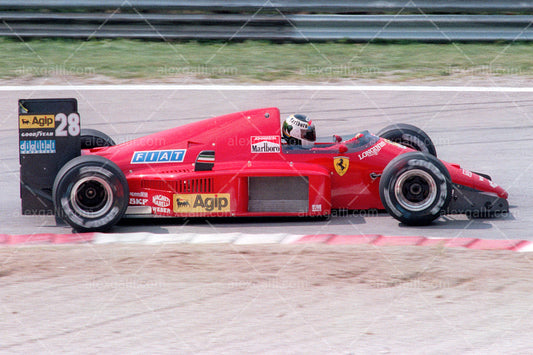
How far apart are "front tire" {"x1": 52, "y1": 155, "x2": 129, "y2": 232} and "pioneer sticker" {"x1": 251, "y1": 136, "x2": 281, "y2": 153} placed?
1252mm

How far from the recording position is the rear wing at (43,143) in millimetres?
7215

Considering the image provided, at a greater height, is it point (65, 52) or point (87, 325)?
point (65, 52)

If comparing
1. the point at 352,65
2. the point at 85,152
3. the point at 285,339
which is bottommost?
the point at 285,339

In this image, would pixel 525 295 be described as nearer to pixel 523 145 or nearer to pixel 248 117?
pixel 248 117

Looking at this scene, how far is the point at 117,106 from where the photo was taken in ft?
40.9

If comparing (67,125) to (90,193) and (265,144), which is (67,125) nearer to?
(90,193)

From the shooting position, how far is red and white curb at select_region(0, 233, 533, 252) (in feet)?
21.5

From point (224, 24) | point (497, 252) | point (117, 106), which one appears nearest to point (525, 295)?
point (497, 252)

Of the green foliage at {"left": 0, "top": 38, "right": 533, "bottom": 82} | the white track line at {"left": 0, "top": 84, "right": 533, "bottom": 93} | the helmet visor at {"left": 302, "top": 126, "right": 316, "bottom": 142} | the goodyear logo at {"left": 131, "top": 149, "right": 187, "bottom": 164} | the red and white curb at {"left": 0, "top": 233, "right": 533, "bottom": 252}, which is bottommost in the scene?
the red and white curb at {"left": 0, "top": 233, "right": 533, "bottom": 252}

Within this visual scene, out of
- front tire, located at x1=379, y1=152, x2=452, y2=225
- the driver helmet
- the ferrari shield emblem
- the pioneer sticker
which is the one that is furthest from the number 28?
front tire, located at x1=379, y1=152, x2=452, y2=225

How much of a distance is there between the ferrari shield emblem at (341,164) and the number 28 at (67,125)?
241cm

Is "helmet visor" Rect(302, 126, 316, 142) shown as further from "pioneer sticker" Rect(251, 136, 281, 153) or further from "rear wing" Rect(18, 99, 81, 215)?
"rear wing" Rect(18, 99, 81, 215)

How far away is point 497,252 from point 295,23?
981 centimetres

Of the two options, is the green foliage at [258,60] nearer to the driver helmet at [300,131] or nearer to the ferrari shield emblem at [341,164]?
the driver helmet at [300,131]
